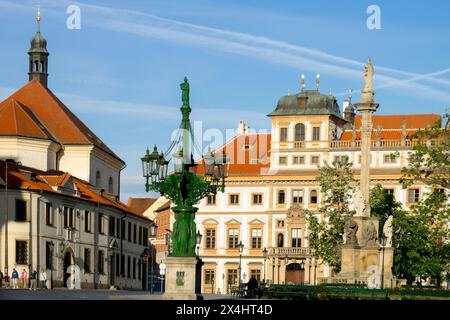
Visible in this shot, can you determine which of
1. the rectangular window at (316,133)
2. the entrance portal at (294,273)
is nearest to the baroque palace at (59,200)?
the entrance portal at (294,273)

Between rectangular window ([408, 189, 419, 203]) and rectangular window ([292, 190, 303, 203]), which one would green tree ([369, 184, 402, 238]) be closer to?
rectangular window ([408, 189, 419, 203])

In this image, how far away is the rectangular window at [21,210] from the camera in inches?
3425

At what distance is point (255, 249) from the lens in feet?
398

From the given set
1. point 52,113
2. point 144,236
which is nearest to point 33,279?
point 52,113

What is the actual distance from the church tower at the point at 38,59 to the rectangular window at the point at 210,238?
2295cm

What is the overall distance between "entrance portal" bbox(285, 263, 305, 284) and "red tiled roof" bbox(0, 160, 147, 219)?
19.9m

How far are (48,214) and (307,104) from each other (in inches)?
1509

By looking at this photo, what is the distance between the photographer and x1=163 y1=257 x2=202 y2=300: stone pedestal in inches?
1603

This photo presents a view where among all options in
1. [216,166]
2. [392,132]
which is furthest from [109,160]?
[216,166]

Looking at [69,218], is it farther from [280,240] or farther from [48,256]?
[280,240]

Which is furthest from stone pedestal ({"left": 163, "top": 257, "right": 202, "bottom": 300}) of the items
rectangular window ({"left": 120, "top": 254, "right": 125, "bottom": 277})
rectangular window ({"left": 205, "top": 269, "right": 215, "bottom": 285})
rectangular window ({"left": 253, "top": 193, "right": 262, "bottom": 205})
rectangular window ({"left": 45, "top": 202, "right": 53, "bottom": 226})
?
rectangular window ({"left": 205, "top": 269, "right": 215, "bottom": 285})
